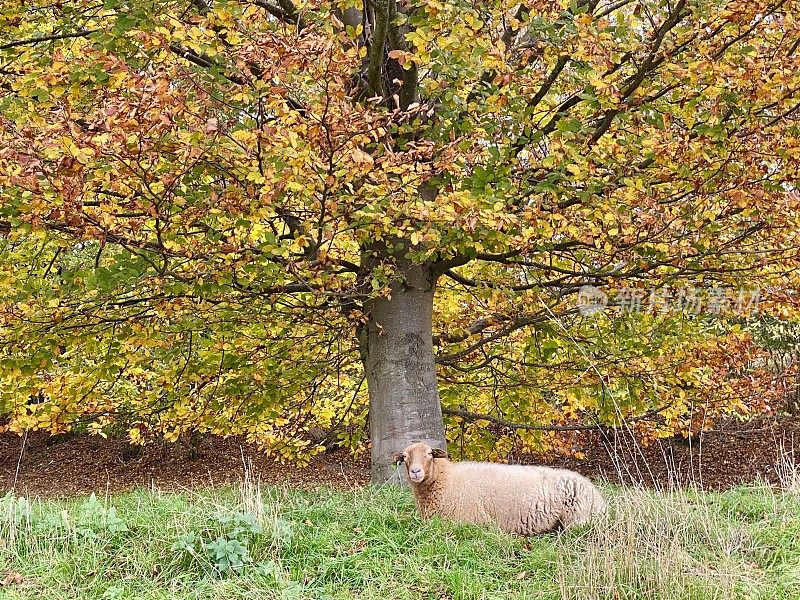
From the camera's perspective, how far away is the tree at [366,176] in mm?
5355

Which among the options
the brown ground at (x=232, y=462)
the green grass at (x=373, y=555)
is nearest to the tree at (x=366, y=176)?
the green grass at (x=373, y=555)

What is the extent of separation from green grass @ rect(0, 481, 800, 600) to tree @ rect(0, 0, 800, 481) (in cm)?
190

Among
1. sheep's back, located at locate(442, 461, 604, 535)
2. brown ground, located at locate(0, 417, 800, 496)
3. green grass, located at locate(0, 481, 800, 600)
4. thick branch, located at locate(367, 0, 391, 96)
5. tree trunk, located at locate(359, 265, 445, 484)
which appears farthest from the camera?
brown ground, located at locate(0, 417, 800, 496)

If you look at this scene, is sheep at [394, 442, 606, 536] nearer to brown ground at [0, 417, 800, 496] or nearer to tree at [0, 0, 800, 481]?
tree at [0, 0, 800, 481]

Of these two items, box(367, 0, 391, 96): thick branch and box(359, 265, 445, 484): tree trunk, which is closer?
box(367, 0, 391, 96): thick branch

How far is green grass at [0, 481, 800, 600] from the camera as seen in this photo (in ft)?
13.8

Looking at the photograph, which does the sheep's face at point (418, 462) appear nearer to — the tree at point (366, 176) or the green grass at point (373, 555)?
the green grass at point (373, 555)

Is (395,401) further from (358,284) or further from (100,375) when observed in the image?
(100,375)

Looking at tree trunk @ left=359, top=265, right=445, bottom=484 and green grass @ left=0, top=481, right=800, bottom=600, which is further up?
tree trunk @ left=359, top=265, right=445, bottom=484

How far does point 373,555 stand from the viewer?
4793mm

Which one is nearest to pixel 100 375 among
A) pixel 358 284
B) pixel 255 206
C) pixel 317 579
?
pixel 358 284

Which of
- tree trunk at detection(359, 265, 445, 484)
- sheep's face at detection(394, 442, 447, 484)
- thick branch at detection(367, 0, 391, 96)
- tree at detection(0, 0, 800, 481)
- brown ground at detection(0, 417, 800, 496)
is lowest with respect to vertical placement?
brown ground at detection(0, 417, 800, 496)

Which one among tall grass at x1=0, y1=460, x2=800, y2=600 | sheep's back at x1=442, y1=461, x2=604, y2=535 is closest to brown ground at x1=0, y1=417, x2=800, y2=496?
sheep's back at x1=442, y1=461, x2=604, y2=535

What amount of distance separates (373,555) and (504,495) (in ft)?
4.55
